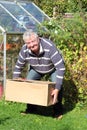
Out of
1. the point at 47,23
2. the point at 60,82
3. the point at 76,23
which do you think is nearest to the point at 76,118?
the point at 60,82

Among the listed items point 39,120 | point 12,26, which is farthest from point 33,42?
point 12,26

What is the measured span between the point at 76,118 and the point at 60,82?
73cm

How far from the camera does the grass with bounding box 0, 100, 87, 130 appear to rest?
6.60 metres

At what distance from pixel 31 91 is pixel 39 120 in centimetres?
50

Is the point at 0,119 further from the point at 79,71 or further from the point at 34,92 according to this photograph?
the point at 79,71

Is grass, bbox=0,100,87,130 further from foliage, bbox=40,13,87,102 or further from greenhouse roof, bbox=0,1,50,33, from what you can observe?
greenhouse roof, bbox=0,1,50,33

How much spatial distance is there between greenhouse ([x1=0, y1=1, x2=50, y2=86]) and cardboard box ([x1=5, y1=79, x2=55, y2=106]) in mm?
1346

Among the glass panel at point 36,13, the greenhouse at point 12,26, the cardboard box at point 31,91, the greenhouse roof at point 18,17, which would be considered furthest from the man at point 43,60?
the glass panel at point 36,13

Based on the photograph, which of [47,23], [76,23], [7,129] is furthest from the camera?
[47,23]

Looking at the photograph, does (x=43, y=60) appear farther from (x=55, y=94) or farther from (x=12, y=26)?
(x=12, y=26)

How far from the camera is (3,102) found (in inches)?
318

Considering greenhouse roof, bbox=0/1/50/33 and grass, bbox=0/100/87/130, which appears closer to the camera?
grass, bbox=0/100/87/130

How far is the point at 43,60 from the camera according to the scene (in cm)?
702

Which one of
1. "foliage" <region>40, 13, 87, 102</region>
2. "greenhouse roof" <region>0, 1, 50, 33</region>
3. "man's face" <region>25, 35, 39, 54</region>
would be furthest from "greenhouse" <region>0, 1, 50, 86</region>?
"man's face" <region>25, 35, 39, 54</region>
